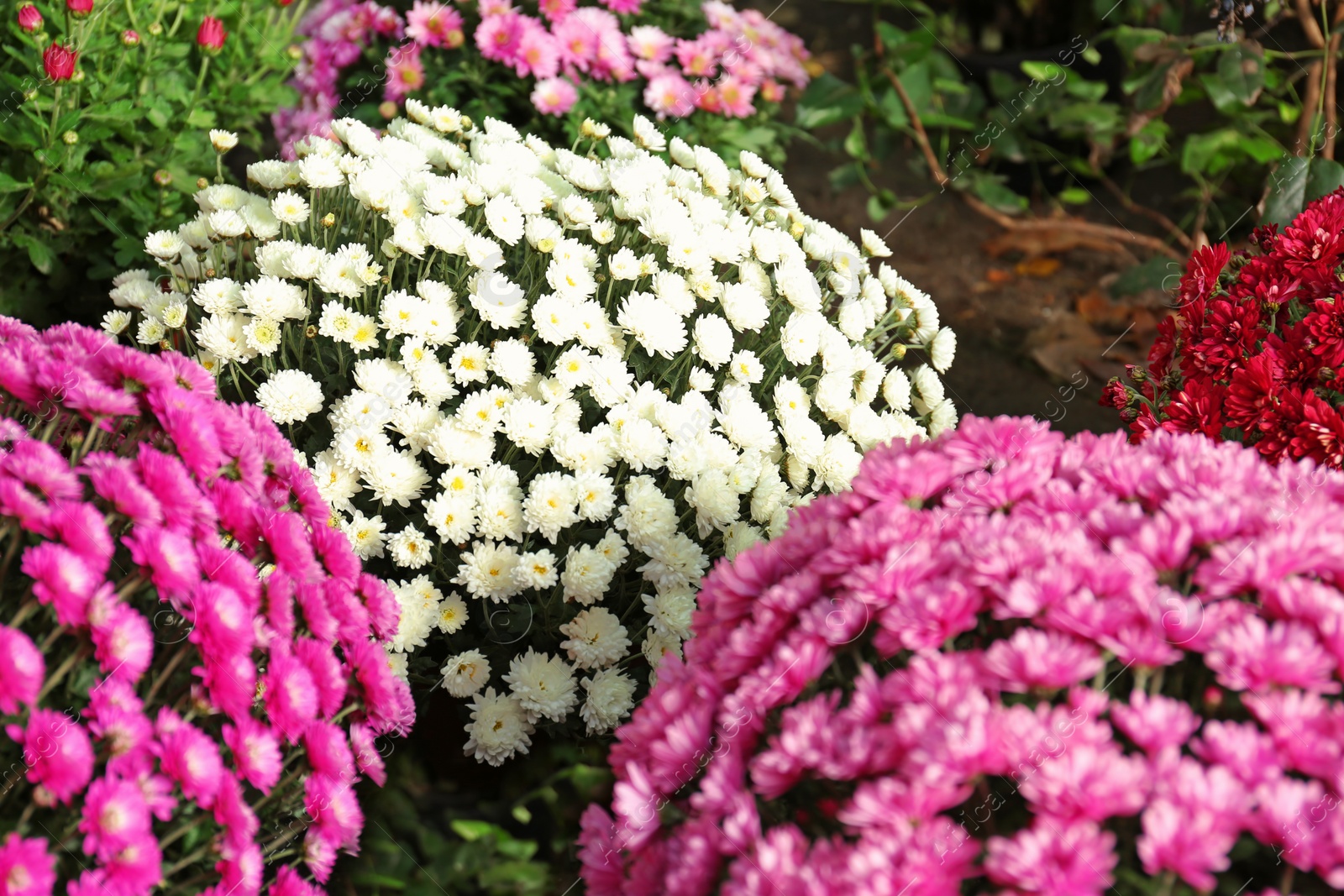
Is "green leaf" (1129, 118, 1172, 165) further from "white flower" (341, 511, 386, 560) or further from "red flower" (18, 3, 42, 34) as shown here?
"red flower" (18, 3, 42, 34)

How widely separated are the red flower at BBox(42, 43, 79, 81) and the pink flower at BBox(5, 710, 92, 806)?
1623 mm

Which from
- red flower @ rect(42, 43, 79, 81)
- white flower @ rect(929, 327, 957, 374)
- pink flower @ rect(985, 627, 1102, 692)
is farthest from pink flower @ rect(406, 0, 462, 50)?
pink flower @ rect(985, 627, 1102, 692)

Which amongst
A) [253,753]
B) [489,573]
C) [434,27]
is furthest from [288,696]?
[434,27]

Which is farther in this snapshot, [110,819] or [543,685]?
[543,685]

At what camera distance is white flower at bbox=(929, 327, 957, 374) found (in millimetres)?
2422

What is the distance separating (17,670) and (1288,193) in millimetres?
2780

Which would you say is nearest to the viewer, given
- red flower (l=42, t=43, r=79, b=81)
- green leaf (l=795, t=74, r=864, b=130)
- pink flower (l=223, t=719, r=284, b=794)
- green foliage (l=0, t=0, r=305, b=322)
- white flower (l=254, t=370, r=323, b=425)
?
pink flower (l=223, t=719, r=284, b=794)

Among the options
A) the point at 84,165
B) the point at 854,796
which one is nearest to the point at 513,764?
the point at 854,796

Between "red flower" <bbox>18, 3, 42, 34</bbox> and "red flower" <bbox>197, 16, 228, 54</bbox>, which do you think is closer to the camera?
"red flower" <bbox>18, 3, 42, 34</bbox>

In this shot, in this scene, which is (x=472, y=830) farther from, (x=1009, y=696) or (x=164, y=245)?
(x=164, y=245)

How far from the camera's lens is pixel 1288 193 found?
2.70 meters

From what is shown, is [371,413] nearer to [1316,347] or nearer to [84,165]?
[84,165]

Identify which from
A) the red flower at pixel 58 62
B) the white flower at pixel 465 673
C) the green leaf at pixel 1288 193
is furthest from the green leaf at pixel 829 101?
the white flower at pixel 465 673

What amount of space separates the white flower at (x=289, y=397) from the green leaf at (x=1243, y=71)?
2.63 m
